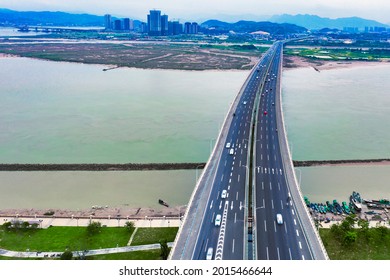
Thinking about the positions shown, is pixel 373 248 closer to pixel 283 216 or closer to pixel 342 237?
pixel 342 237

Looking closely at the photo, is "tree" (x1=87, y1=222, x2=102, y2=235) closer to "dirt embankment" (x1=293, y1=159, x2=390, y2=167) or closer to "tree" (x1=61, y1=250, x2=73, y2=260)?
"tree" (x1=61, y1=250, x2=73, y2=260)

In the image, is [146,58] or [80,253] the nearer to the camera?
[80,253]

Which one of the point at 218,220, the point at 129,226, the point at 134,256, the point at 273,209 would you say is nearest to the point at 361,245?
the point at 273,209

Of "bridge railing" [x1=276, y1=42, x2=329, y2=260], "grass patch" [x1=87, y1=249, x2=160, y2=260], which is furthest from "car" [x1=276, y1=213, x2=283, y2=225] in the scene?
"grass patch" [x1=87, y1=249, x2=160, y2=260]

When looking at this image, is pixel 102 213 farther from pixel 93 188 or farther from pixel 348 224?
pixel 348 224

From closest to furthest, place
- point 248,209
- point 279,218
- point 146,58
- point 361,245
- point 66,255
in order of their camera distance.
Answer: point 66,255 → point 279,218 → point 361,245 → point 248,209 → point 146,58

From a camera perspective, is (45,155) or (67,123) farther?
(67,123)

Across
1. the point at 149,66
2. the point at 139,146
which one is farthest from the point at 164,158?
the point at 149,66

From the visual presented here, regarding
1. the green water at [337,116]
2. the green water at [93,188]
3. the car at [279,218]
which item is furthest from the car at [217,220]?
the green water at [337,116]

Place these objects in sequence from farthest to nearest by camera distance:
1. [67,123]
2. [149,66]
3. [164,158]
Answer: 1. [149,66]
2. [67,123]
3. [164,158]
